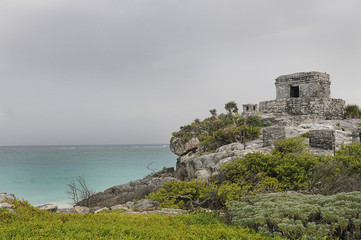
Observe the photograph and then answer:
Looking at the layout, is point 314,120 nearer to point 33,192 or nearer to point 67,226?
point 67,226

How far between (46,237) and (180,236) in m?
2.27

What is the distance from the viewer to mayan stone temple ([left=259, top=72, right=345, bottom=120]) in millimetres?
23375

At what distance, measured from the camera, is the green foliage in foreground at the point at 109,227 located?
451cm

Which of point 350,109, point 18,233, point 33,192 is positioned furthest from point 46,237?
point 33,192

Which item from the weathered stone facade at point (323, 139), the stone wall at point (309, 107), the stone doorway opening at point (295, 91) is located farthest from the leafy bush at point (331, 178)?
the stone doorway opening at point (295, 91)

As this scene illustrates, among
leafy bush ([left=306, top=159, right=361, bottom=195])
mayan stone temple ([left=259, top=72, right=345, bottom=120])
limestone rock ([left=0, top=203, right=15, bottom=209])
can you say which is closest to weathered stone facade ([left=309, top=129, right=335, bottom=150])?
leafy bush ([left=306, top=159, right=361, bottom=195])

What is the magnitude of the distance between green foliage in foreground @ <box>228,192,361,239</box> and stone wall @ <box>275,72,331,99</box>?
20583 millimetres

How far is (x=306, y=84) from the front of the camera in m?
24.3

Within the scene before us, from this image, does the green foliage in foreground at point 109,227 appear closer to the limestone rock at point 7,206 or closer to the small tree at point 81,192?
the limestone rock at point 7,206

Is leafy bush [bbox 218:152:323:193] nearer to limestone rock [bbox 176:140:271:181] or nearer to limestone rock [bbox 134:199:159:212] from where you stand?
limestone rock [bbox 176:140:271:181]

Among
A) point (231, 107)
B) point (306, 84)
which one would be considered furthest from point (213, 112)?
point (306, 84)

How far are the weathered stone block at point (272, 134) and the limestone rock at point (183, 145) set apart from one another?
1395 centimetres

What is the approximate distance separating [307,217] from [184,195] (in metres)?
5.01

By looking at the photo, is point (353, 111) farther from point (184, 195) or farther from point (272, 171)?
point (184, 195)
